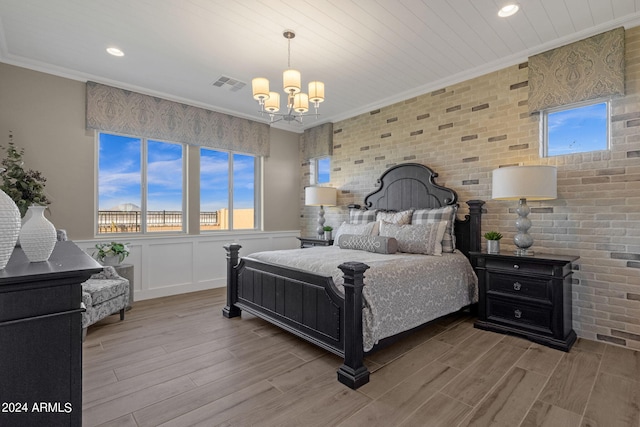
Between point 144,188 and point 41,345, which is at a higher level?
point 144,188

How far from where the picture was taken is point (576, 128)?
10.3ft

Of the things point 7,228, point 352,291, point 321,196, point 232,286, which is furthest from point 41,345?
point 321,196

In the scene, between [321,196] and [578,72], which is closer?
[578,72]

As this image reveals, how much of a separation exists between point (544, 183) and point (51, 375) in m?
3.56

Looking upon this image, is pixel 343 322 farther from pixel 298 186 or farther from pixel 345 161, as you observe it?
pixel 298 186

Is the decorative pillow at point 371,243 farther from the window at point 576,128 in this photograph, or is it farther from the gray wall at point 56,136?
the gray wall at point 56,136

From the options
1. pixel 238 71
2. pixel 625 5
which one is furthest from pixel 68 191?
pixel 625 5

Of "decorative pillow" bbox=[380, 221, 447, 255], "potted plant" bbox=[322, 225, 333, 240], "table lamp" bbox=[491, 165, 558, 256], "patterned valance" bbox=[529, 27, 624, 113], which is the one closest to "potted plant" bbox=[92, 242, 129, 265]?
"potted plant" bbox=[322, 225, 333, 240]

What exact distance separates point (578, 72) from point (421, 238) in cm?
217

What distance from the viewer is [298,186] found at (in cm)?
624

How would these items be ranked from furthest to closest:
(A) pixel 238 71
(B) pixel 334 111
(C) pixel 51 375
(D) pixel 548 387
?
1. (B) pixel 334 111
2. (A) pixel 238 71
3. (D) pixel 548 387
4. (C) pixel 51 375

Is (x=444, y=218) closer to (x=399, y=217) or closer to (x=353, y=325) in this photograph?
(x=399, y=217)

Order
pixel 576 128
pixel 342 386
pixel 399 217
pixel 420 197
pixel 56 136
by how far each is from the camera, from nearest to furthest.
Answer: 1. pixel 342 386
2. pixel 576 128
3. pixel 56 136
4. pixel 399 217
5. pixel 420 197

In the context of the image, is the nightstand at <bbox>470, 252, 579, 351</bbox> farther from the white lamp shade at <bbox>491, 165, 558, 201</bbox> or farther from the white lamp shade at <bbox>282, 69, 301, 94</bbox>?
the white lamp shade at <bbox>282, 69, 301, 94</bbox>
